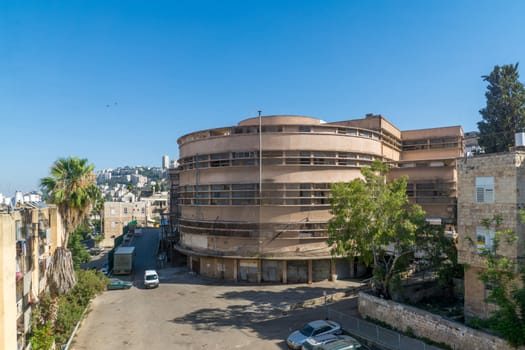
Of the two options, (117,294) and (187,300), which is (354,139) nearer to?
(187,300)

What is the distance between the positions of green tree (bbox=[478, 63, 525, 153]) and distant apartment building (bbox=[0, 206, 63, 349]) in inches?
1726

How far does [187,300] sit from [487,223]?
2285 cm

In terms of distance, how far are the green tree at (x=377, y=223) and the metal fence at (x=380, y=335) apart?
3689mm

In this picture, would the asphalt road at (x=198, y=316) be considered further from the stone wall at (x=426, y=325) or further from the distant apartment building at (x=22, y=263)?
the distant apartment building at (x=22, y=263)

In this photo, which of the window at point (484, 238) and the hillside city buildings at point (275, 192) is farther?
the hillside city buildings at point (275, 192)

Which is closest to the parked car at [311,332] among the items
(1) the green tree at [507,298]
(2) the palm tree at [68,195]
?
(1) the green tree at [507,298]

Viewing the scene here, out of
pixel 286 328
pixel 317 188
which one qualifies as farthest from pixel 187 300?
pixel 317 188

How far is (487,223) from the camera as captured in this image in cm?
1800

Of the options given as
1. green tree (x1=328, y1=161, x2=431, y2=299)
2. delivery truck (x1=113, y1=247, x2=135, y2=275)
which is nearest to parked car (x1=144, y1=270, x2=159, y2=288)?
delivery truck (x1=113, y1=247, x2=135, y2=275)

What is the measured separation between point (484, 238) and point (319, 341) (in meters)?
11.2

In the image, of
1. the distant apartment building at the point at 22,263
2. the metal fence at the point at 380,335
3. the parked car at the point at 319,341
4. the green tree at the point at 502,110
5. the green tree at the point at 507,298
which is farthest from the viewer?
the green tree at the point at 502,110

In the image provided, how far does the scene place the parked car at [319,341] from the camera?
17.5 meters

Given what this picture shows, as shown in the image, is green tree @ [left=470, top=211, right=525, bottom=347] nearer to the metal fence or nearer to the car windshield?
the metal fence

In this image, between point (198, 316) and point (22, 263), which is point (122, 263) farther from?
point (22, 263)
